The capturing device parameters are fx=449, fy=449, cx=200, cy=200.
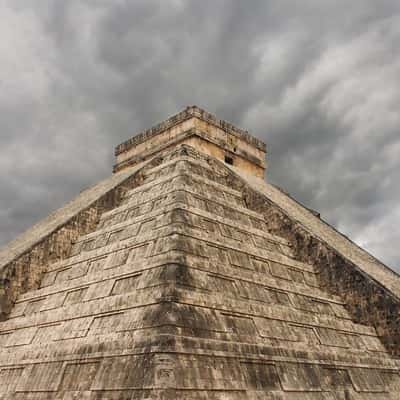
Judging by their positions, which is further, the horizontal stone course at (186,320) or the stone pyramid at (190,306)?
the stone pyramid at (190,306)

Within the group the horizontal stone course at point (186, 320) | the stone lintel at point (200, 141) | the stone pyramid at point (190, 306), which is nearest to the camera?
the horizontal stone course at point (186, 320)

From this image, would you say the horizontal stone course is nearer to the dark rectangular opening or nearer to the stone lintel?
the stone lintel

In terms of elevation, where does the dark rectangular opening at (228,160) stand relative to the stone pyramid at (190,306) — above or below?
above

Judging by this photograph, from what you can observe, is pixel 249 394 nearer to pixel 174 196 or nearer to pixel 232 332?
pixel 232 332

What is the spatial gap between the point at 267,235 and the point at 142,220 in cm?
371

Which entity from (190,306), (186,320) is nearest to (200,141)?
(190,306)

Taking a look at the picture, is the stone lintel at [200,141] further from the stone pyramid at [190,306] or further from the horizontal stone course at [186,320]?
the horizontal stone course at [186,320]

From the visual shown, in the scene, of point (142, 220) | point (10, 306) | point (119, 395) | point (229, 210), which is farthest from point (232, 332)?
point (10, 306)

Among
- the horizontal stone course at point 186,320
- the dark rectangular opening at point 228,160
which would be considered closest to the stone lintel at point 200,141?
the dark rectangular opening at point 228,160

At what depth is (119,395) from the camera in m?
6.75

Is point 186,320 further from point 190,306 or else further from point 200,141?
point 200,141

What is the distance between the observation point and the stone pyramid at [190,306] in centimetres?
728

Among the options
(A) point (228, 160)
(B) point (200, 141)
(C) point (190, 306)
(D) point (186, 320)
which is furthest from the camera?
(A) point (228, 160)

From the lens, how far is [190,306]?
786 centimetres
